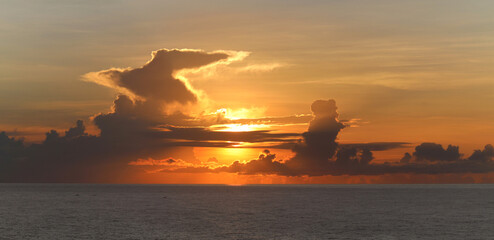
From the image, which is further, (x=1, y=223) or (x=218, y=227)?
(x=1, y=223)

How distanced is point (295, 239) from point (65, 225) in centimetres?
4800

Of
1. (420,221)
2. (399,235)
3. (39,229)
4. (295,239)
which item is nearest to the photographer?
(295,239)

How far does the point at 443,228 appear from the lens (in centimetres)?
10431

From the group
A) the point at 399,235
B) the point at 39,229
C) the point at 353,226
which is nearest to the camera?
the point at 399,235

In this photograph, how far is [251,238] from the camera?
3346 inches

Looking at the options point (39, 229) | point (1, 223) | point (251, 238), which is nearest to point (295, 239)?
point (251, 238)

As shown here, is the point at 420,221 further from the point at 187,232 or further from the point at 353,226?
the point at 187,232

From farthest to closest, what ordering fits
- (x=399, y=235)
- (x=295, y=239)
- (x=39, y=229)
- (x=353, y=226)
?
(x=353, y=226) → (x=39, y=229) → (x=399, y=235) → (x=295, y=239)

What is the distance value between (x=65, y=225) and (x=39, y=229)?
8.07 metres

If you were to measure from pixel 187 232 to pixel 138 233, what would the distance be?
8019 mm

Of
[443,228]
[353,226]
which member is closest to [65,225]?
[353,226]

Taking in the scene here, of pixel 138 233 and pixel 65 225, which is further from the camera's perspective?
pixel 65 225

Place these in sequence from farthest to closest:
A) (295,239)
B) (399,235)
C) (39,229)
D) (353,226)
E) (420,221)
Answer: (420,221) < (353,226) < (39,229) < (399,235) < (295,239)

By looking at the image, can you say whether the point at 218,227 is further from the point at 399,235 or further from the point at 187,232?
the point at 399,235
